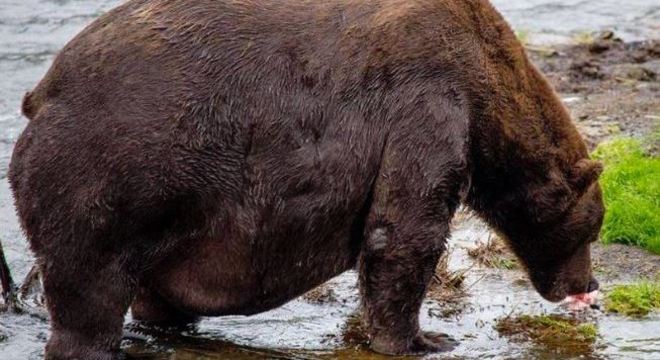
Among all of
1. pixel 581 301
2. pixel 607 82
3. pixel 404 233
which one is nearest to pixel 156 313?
pixel 404 233

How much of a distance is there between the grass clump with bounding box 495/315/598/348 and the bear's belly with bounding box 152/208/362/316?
42.3 inches

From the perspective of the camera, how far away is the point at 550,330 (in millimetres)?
8398

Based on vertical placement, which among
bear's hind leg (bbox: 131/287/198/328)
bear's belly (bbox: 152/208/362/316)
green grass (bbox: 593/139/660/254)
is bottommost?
green grass (bbox: 593/139/660/254)

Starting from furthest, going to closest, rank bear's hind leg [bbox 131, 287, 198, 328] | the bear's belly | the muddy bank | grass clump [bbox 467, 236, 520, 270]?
the muddy bank → grass clump [bbox 467, 236, 520, 270] → bear's hind leg [bbox 131, 287, 198, 328] → the bear's belly

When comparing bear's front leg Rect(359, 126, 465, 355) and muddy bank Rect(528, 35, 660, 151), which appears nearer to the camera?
bear's front leg Rect(359, 126, 465, 355)

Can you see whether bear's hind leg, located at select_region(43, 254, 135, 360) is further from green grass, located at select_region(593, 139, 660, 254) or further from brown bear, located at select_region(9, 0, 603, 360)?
green grass, located at select_region(593, 139, 660, 254)

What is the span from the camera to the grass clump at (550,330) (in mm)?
8227

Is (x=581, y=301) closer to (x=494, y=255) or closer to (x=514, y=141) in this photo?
(x=494, y=255)

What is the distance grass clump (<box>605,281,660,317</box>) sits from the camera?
28.2ft

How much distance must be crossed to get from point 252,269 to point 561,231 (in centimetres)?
182

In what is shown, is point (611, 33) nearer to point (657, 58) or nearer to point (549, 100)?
point (657, 58)

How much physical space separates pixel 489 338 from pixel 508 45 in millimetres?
1572

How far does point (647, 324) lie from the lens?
27.6 feet

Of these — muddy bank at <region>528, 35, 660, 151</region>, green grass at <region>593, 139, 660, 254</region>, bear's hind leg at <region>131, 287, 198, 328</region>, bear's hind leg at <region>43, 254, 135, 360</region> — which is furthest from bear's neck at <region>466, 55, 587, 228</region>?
muddy bank at <region>528, 35, 660, 151</region>
